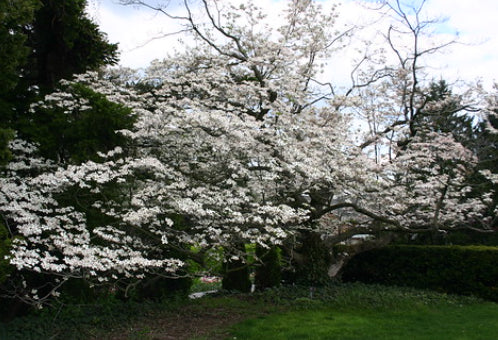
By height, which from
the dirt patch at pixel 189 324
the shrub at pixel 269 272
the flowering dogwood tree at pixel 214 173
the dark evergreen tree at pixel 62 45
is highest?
the dark evergreen tree at pixel 62 45

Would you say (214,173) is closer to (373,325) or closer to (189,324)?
(189,324)

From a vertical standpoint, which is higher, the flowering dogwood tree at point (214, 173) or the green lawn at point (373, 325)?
the flowering dogwood tree at point (214, 173)

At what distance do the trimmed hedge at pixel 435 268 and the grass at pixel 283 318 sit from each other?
57 centimetres

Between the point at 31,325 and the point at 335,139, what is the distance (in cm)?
669

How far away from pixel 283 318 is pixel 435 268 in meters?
5.25

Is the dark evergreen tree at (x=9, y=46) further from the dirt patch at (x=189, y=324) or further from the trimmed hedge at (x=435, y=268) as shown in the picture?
the trimmed hedge at (x=435, y=268)

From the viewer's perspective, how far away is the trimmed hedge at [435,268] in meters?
10.5

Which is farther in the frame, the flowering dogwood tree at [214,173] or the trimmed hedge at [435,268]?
the trimmed hedge at [435,268]

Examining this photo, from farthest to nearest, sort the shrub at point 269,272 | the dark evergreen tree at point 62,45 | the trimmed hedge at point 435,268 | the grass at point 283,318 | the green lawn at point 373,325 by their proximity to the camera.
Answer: the shrub at point 269,272, the trimmed hedge at point 435,268, the dark evergreen tree at point 62,45, the grass at point 283,318, the green lawn at point 373,325

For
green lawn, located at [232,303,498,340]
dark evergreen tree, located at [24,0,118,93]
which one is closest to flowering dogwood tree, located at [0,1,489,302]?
dark evergreen tree, located at [24,0,118,93]

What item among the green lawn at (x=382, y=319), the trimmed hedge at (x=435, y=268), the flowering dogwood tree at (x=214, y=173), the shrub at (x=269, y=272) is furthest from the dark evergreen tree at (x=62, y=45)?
the trimmed hedge at (x=435, y=268)

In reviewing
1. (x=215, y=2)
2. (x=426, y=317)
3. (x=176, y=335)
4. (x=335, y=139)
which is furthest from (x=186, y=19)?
(x=426, y=317)

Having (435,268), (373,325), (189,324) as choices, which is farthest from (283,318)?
(435,268)

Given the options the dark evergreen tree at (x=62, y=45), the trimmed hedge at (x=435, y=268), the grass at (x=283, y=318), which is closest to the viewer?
the grass at (x=283, y=318)
